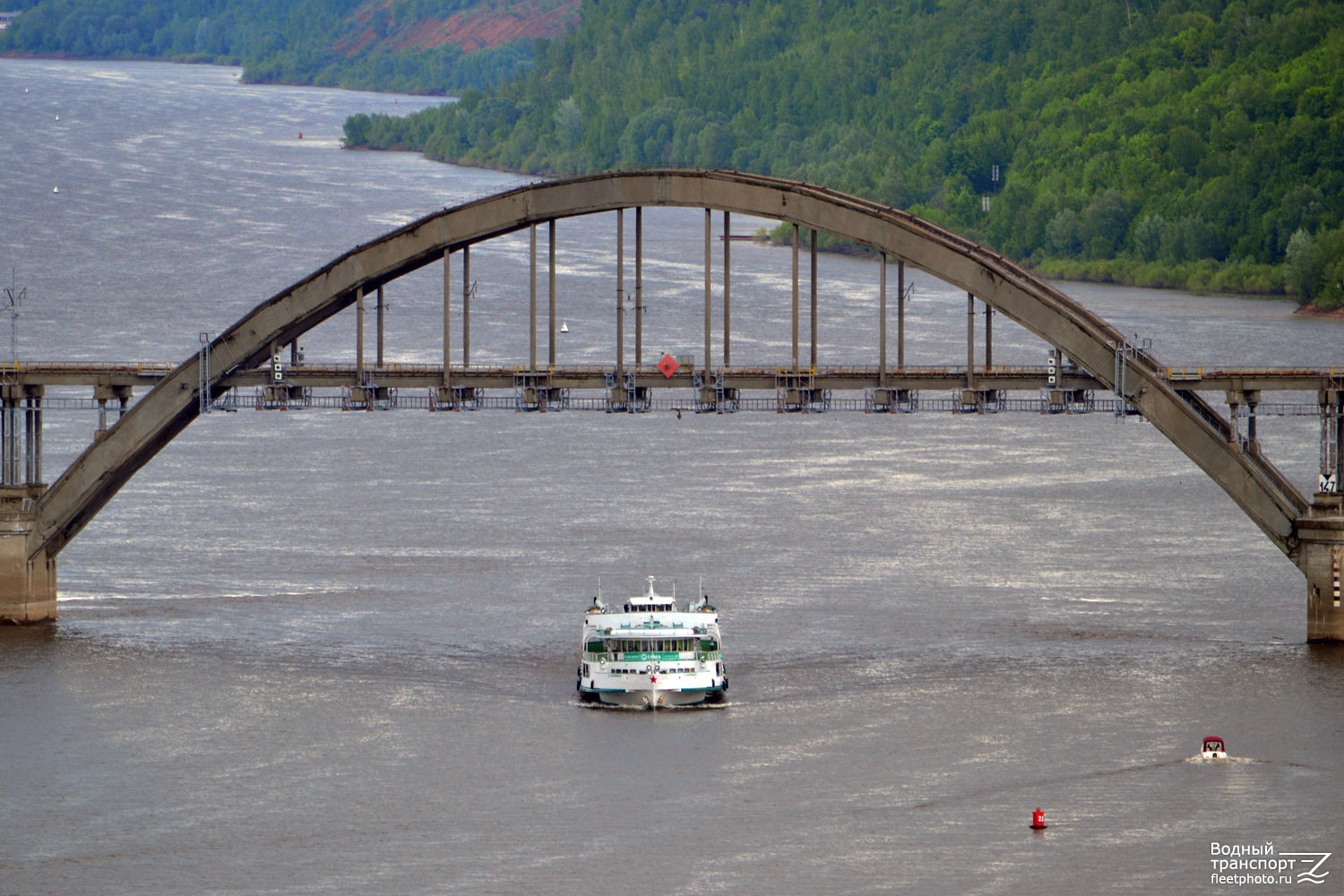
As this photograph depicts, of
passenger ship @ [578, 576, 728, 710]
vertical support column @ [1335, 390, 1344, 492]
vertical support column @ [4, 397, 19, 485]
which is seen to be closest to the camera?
passenger ship @ [578, 576, 728, 710]

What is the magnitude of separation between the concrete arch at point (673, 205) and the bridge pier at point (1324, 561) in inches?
29.0

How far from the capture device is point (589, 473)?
431ft

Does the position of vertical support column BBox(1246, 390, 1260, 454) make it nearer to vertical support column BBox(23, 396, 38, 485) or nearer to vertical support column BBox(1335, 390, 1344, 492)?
vertical support column BBox(1335, 390, 1344, 492)

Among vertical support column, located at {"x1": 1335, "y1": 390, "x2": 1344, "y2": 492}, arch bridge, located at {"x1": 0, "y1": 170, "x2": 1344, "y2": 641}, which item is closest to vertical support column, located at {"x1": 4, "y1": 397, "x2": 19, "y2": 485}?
arch bridge, located at {"x1": 0, "y1": 170, "x2": 1344, "y2": 641}

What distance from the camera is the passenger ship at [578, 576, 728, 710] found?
274ft

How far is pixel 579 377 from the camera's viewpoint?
96.1 meters

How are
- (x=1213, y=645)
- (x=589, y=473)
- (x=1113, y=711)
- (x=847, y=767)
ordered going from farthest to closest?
1. (x=589, y=473)
2. (x=1213, y=645)
3. (x=1113, y=711)
4. (x=847, y=767)

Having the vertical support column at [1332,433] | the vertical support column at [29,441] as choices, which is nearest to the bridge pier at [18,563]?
the vertical support column at [29,441]

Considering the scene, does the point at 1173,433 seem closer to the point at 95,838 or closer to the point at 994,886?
the point at 994,886

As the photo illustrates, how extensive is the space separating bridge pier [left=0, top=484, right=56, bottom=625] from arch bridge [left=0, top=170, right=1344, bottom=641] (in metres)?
0.05

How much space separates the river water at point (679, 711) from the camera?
68.8 meters

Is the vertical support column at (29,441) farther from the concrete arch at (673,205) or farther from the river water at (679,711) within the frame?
the river water at (679,711)

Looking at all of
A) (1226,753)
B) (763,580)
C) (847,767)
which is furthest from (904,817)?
(763,580)

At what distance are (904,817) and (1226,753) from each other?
11.5 meters
